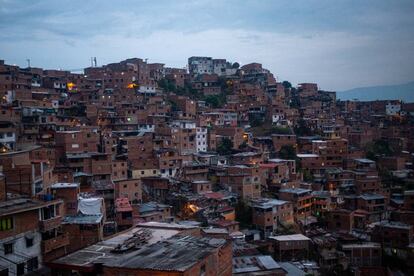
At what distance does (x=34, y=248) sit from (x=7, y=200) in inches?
55.9

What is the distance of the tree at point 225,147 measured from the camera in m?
37.7

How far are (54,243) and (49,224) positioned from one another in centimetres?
58

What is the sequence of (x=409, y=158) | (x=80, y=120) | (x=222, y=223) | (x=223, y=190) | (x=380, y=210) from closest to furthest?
(x=222, y=223) < (x=223, y=190) < (x=380, y=210) < (x=80, y=120) < (x=409, y=158)

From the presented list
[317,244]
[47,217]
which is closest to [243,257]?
[317,244]

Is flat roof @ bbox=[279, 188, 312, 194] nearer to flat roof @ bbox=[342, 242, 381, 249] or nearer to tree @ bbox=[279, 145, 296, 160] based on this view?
flat roof @ bbox=[342, 242, 381, 249]

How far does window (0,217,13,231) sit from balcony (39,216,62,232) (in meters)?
1.08

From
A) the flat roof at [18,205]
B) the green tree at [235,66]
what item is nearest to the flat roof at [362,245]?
the flat roof at [18,205]

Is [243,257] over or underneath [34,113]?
underneath

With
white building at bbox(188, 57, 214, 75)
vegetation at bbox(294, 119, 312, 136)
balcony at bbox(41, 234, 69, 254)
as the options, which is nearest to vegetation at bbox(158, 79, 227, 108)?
vegetation at bbox(294, 119, 312, 136)

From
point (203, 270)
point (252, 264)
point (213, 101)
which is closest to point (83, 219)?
point (203, 270)

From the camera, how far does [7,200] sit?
1218 cm

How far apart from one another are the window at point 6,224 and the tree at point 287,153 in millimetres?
29034

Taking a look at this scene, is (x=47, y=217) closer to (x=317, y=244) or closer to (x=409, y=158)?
(x=317, y=244)

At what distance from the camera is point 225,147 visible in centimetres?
3806
